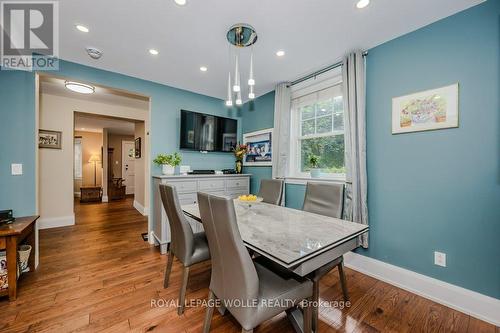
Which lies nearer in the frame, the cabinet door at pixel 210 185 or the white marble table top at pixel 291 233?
the white marble table top at pixel 291 233

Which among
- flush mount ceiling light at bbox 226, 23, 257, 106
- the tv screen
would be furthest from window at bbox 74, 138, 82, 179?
flush mount ceiling light at bbox 226, 23, 257, 106

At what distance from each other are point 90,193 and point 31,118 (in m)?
4.97

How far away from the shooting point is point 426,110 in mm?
1870

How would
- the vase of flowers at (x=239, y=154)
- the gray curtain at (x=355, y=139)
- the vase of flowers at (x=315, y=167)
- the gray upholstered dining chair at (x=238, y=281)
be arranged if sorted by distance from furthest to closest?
the vase of flowers at (x=239, y=154), the vase of flowers at (x=315, y=167), the gray curtain at (x=355, y=139), the gray upholstered dining chair at (x=238, y=281)

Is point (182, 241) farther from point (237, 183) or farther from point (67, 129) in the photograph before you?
point (67, 129)

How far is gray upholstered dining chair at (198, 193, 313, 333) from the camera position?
3.25 feet

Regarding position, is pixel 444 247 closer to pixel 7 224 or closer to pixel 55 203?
pixel 7 224

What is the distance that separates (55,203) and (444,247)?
19.7 feet

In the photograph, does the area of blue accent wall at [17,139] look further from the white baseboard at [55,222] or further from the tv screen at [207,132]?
the white baseboard at [55,222]

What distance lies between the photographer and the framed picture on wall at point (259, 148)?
11.6 feet

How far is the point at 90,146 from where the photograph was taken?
731 cm

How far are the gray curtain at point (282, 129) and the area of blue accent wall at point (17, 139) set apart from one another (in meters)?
3.11

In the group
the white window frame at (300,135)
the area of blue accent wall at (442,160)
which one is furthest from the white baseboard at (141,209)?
the area of blue accent wall at (442,160)

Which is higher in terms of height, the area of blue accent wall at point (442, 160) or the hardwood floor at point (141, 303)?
the area of blue accent wall at point (442, 160)
